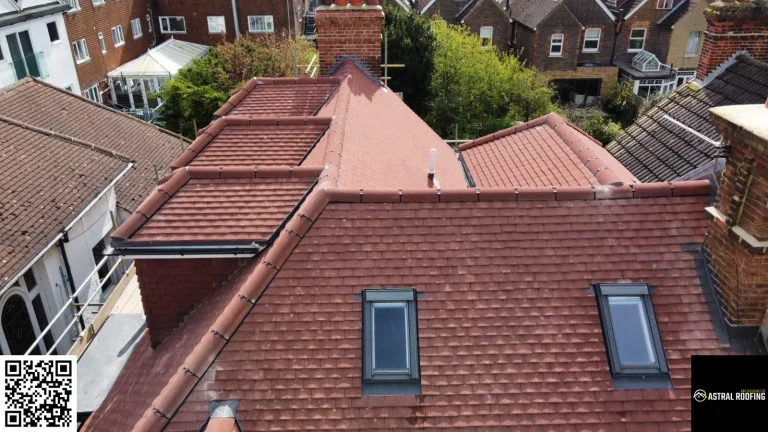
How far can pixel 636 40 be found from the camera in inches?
1495

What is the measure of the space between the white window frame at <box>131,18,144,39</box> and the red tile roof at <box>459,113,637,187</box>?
2963cm

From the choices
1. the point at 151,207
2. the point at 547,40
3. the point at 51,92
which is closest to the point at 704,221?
the point at 151,207

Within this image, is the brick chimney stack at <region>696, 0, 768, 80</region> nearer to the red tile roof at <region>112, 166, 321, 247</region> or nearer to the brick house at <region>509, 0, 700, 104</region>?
the red tile roof at <region>112, 166, 321, 247</region>

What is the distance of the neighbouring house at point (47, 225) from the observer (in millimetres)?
11109

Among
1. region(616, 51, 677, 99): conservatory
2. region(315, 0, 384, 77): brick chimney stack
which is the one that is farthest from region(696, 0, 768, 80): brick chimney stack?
region(616, 51, 677, 99): conservatory

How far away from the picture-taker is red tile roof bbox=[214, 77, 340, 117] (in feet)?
37.5

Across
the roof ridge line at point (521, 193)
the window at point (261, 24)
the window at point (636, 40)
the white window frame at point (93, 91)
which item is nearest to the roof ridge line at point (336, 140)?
the roof ridge line at point (521, 193)

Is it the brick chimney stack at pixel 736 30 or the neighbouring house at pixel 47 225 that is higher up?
the brick chimney stack at pixel 736 30

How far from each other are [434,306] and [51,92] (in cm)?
1754

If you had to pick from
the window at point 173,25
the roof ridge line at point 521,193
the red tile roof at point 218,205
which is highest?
the roof ridge line at point 521,193

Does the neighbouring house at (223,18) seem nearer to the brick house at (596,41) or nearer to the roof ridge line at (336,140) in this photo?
the brick house at (596,41)

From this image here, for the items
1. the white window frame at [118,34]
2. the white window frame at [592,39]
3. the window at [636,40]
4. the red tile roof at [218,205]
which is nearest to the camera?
the red tile roof at [218,205]

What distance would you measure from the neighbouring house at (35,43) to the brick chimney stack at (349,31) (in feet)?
55.5

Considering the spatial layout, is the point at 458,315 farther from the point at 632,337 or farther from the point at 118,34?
the point at 118,34
